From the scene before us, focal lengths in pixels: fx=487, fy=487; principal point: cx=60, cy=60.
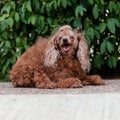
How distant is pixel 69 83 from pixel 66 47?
0.42 meters

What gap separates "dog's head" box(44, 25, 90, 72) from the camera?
517 centimetres

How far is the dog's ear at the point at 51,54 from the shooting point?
5.20 m

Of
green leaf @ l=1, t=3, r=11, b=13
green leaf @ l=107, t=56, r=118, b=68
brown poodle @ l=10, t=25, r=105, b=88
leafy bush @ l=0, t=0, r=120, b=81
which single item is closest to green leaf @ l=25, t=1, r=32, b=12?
leafy bush @ l=0, t=0, r=120, b=81

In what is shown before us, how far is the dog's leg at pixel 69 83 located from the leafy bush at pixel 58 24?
1.05 meters

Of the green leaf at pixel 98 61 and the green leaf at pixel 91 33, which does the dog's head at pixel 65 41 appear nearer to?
the green leaf at pixel 91 33

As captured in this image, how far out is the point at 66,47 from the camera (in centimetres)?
519

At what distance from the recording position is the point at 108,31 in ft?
20.2

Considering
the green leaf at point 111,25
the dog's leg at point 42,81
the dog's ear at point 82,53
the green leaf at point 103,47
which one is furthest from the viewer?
the green leaf at point 103,47

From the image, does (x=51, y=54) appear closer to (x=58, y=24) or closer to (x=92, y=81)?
(x=92, y=81)
